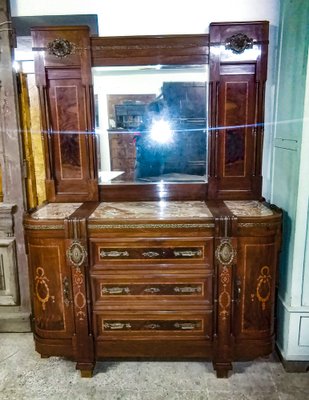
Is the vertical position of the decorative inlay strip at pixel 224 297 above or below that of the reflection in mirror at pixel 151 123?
below

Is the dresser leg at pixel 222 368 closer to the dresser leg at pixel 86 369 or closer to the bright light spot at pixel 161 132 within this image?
the dresser leg at pixel 86 369

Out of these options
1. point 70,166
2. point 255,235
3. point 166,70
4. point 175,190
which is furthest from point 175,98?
point 255,235

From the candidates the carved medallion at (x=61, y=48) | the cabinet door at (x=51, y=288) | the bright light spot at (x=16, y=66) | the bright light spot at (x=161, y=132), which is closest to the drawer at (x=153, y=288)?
the cabinet door at (x=51, y=288)

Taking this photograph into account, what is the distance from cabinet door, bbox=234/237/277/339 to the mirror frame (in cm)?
56

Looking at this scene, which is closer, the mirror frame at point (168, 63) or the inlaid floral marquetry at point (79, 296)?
the inlaid floral marquetry at point (79, 296)

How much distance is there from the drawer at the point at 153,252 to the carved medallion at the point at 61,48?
4.57 feet

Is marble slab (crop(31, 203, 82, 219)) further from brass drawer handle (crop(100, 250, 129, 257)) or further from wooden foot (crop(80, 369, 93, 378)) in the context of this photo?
wooden foot (crop(80, 369, 93, 378))

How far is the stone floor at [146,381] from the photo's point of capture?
2369 millimetres

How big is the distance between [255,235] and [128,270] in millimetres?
867

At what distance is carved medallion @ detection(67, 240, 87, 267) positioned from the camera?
2393 mm

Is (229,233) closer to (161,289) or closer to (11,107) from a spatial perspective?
(161,289)

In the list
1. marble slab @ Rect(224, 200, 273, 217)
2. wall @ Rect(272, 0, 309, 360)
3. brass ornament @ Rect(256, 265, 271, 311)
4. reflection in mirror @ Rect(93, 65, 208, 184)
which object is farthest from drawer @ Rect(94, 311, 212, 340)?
reflection in mirror @ Rect(93, 65, 208, 184)

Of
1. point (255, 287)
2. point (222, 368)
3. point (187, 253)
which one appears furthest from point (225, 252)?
point (222, 368)

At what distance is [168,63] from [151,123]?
0.45m
